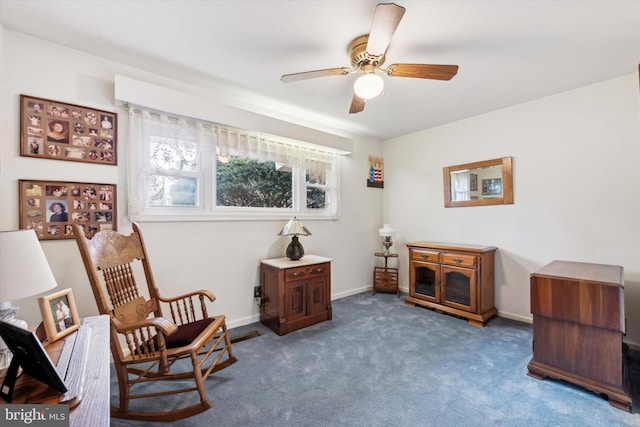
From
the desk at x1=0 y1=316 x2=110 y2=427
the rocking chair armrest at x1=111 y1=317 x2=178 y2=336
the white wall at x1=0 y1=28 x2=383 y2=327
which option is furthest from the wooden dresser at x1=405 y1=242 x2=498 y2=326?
the desk at x1=0 y1=316 x2=110 y2=427

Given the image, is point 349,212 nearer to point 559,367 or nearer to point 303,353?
point 303,353

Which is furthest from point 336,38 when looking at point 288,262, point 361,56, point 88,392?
point 88,392

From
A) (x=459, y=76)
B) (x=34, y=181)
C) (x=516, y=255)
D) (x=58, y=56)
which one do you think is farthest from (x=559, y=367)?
(x=58, y=56)

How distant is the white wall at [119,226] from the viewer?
1.82 m

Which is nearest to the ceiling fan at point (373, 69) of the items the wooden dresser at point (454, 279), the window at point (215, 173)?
the window at point (215, 173)

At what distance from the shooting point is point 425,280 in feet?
11.2

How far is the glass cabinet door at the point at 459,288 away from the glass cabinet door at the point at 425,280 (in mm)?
89

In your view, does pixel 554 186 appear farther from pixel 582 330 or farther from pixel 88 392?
pixel 88 392

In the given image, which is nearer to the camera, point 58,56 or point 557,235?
point 58,56

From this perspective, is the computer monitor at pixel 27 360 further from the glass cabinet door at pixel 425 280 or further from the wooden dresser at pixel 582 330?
the glass cabinet door at pixel 425 280

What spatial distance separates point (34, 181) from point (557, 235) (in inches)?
180

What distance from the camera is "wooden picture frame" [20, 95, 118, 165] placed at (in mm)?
1863

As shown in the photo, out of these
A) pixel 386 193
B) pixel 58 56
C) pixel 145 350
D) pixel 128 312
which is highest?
pixel 58 56

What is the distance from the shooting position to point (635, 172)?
92.5 inches
